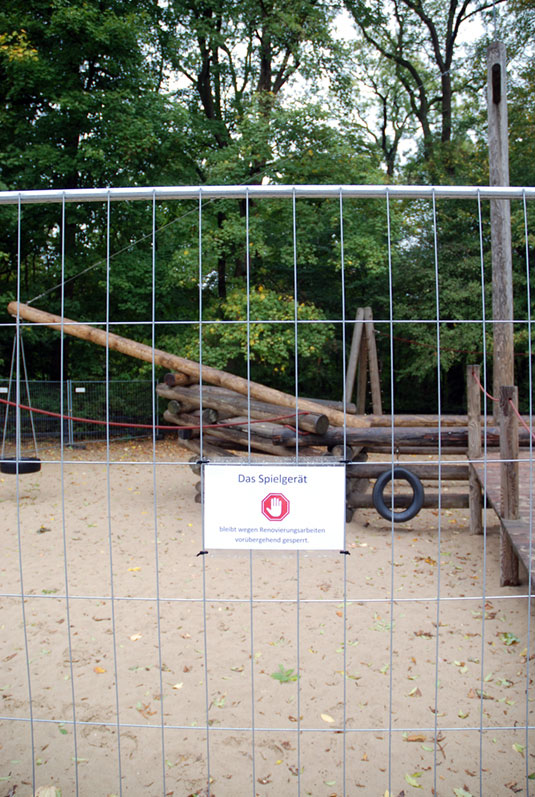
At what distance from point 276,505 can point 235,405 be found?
518 centimetres

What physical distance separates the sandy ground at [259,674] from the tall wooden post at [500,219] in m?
2.46

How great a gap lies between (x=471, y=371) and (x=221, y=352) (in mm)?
6556

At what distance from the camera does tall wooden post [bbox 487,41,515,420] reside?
302 inches

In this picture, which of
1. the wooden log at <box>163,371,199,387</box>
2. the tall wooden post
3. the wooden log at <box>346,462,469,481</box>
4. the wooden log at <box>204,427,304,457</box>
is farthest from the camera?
the wooden log at <box>163,371,199,387</box>

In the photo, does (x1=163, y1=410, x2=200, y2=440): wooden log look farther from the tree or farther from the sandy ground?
the tree

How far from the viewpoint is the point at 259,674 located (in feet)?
11.9

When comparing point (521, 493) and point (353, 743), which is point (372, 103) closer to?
point (521, 493)

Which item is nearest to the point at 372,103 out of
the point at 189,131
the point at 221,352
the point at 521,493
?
the point at 189,131

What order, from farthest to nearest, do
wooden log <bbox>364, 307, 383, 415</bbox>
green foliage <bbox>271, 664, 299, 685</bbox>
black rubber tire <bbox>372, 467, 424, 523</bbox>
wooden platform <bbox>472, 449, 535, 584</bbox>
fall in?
wooden log <bbox>364, 307, 383, 415</bbox> < black rubber tire <bbox>372, 467, 424, 523</bbox> < green foliage <bbox>271, 664, 299, 685</bbox> < wooden platform <bbox>472, 449, 535, 584</bbox>

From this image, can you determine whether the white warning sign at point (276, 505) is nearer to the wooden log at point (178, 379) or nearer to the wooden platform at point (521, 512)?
the wooden platform at point (521, 512)

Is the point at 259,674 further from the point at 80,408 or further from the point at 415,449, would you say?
the point at 80,408

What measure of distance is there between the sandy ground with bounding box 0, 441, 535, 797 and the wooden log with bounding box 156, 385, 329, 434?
4.21 ft

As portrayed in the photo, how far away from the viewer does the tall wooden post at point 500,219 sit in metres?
7.66

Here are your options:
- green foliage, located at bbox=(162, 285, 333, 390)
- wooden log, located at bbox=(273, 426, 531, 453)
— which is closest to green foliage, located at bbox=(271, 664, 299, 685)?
wooden log, located at bbox=(273, 426, 531, 453)
